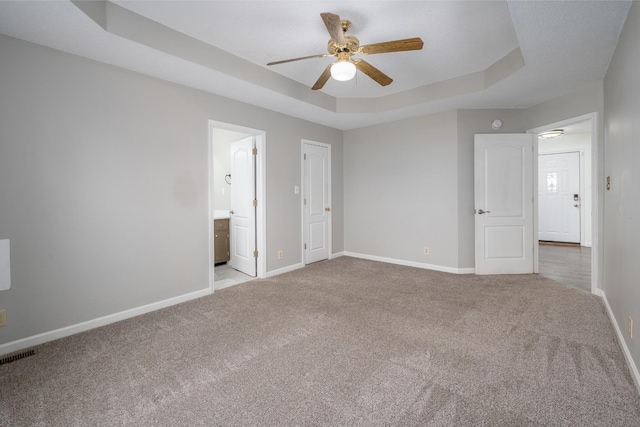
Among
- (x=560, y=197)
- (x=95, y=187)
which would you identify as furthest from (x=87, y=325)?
(x=560, y=197)

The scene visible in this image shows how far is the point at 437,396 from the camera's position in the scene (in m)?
1.79

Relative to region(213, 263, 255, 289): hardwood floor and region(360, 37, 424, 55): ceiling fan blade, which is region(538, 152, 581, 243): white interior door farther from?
region(213, 263, 255, 289): hardwood floor

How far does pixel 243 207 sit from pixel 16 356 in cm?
289

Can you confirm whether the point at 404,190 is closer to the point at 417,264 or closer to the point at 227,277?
the point at 417,264

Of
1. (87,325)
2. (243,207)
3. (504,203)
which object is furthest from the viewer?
(243,207)

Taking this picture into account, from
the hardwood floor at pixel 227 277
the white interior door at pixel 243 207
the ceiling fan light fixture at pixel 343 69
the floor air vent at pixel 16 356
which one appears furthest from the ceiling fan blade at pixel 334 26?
the floor air vent at pixel 16 356

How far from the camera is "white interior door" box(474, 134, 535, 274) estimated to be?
4367mm

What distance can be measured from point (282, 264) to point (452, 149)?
314 centimetres

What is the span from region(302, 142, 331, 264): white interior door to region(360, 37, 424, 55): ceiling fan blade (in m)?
2.68

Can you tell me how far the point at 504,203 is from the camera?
Answer: 14.5 feet

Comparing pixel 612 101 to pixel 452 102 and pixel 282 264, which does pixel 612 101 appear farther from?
pixel 282 264

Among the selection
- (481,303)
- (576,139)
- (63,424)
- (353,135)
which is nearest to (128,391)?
(63,424)

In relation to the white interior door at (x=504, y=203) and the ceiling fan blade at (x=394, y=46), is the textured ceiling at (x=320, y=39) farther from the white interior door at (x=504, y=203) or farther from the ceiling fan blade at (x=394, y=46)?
the white interior door at (x=504, y=203)

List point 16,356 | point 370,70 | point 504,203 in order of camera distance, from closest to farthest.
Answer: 1. point 16,356
2. point 370,70
3. point 504,203
